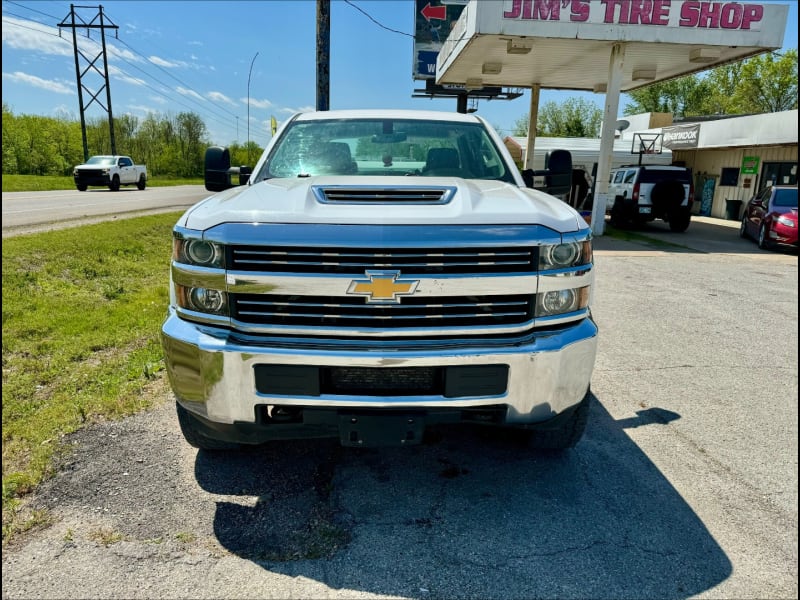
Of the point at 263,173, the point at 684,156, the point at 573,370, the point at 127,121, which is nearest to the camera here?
the point at 573,370

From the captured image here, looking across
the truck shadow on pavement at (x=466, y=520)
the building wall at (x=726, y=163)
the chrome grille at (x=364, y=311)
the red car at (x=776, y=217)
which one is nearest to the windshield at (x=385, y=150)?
the chrome grille at (x=364, y=311)

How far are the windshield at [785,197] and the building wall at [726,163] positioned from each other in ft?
23.5

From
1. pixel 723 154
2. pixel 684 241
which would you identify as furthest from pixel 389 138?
pixel 723 154

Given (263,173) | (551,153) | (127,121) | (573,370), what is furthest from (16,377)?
(127,121)

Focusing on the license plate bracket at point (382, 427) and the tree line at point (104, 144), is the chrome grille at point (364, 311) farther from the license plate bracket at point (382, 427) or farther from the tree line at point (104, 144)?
the tree line at point (104, 144)

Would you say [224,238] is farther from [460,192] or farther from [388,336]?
[460,192]

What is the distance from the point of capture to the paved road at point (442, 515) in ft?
7.26

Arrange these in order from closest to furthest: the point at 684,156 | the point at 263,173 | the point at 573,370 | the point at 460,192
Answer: the point at 573,370
the point at 460,192
the point at 263,173
the point at 684,156

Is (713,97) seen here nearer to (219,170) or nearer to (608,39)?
(608,39)

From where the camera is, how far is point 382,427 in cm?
242

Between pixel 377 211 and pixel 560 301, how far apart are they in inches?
35.8

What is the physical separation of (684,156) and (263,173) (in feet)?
95.0

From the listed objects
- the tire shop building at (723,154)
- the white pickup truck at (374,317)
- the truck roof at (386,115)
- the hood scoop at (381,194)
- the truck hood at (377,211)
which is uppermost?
the tire shop building at (723,154)

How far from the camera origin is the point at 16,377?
13.5ft
